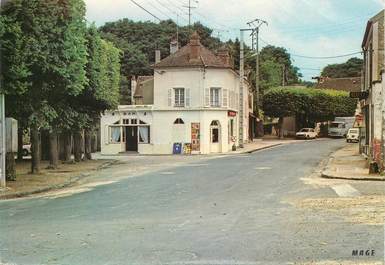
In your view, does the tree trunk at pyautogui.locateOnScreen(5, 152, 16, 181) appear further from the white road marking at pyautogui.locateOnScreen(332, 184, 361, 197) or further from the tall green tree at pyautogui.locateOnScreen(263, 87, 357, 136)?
the tall green tree at pyautogui.locateOnScreen(263, 87, 357, 136)

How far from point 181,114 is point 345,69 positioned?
5868 centimetres

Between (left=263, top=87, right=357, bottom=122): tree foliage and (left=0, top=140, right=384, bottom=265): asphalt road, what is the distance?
56529mm

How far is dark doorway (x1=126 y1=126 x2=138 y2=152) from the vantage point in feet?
185

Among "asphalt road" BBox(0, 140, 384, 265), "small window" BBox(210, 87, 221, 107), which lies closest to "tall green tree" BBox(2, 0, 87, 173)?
"asphalt road" BBox(0, 140, 384, 265)

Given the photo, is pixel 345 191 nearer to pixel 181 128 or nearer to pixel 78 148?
pixel 78 148

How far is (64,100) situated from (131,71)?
2010 inches

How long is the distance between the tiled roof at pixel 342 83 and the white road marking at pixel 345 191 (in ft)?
234

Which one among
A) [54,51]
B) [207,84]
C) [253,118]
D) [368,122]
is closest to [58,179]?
[54,51]

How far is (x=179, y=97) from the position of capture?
5484cm

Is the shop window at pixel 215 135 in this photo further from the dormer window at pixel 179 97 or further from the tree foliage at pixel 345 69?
the tree foliage at pixel 345 69

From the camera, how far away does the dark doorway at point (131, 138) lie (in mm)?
56469

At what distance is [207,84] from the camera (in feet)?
179

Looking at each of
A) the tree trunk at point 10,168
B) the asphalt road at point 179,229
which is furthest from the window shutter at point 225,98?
the asphalt road at point 179,229

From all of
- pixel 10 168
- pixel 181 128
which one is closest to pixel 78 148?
pixel 181 128
